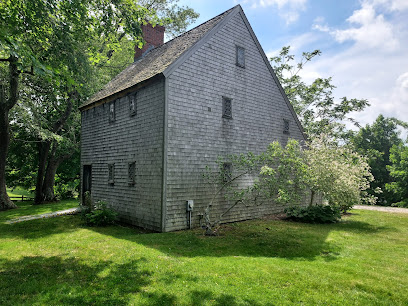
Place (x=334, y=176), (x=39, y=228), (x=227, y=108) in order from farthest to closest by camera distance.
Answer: (x=334, y=176)
(x=227, y=108)
(x=39, y=228)

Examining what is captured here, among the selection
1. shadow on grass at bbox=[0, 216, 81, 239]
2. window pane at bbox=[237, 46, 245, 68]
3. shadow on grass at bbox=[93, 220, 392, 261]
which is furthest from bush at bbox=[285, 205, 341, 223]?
shadow on grass at bbox=[0, 216, 81, 239]

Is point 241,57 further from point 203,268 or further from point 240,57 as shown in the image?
point 203,268

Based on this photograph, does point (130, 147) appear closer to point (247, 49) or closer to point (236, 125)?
point (236, 125)

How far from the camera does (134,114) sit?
12.3 meters

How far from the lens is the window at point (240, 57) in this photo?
13.8 m

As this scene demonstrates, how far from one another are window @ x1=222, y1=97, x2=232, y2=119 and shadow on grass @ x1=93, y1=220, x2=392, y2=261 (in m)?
4.92

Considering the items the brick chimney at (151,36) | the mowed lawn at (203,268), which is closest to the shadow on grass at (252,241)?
the mowed lawn at (203,268)

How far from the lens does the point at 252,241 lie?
9461mm

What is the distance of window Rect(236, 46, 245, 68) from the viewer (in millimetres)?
13789

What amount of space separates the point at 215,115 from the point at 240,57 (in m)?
3.66

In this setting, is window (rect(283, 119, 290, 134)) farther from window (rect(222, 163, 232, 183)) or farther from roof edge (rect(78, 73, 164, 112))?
roof edge (rect(78, 73, 164, 112))

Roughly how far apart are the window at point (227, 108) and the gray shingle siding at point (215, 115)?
20 cm

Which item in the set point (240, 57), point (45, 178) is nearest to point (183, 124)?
point (240, 57)

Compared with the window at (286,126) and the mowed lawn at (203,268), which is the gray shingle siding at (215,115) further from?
the mowed lawn at (203,268)
